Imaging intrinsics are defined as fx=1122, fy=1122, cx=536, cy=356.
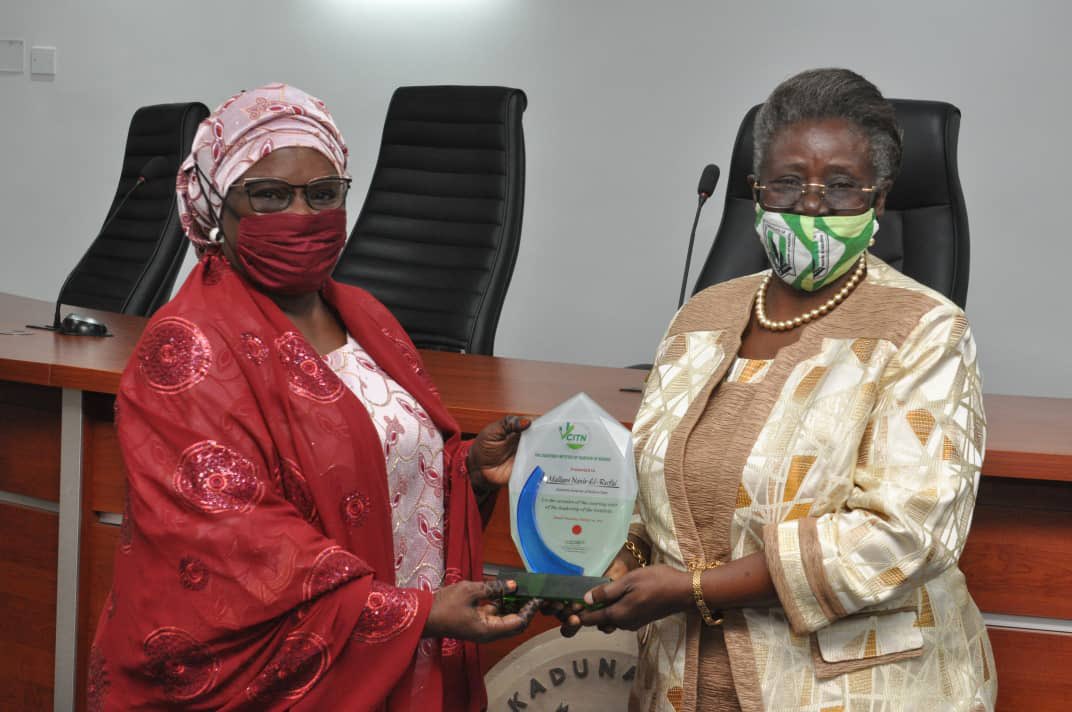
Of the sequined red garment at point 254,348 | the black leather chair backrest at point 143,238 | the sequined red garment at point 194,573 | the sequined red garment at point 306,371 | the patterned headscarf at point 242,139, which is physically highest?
the patterned headscarf at point 242,139

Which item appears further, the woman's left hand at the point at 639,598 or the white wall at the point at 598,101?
the white wall at the point at 598,101

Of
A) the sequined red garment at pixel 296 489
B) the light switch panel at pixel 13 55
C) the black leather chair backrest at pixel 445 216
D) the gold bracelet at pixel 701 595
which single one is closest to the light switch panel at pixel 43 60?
the light switch panel at pixel 13 55

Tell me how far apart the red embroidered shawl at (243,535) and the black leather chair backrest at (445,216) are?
1.70 metres

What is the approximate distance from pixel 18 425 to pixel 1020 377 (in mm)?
3289

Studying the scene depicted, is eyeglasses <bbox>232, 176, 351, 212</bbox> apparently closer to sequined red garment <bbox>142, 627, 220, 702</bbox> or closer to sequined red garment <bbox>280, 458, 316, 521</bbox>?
sequined red garment <bbox>280, 458, 316, 521</bbox>

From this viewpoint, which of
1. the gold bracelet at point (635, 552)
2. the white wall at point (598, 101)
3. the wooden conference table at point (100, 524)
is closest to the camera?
the gold bracelet at point (635, 552)

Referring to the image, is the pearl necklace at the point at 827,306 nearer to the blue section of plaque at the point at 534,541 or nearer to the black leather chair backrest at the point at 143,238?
the blue section of plaque at the point at 534,541

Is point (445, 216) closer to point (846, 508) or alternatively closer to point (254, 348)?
point (254, 348)

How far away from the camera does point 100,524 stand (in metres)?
1.98

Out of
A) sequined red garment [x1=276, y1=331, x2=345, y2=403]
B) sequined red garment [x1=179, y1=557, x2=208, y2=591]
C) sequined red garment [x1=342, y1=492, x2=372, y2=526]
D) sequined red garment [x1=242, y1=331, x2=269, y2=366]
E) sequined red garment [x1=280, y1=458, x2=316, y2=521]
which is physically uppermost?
sequined red garment [x1=242, y1=331, x2=269, y2=366]

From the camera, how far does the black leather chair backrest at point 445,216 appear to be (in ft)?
9.93

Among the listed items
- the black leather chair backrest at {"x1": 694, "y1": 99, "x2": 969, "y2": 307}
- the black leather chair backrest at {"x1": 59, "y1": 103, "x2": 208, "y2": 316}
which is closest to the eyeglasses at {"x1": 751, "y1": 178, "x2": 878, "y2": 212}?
the black leather chair backrest at {"x1": 694, "y1": 99, "x2": 969, "y2": 307}

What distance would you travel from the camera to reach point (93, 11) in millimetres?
5254

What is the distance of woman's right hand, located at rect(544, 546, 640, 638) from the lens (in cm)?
126
